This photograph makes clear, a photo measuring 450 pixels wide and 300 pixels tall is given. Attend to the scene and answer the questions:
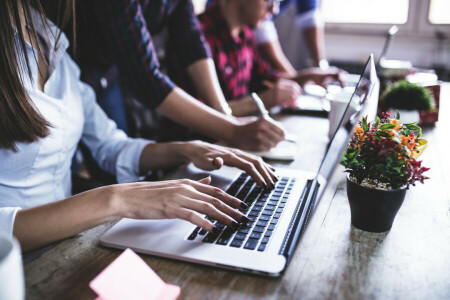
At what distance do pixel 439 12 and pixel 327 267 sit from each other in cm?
292

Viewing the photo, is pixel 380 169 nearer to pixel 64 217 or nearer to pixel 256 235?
pixel 256 235

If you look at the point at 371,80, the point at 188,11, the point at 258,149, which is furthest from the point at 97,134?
the point at 371,80

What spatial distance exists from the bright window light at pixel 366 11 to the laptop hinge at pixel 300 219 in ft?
8.59

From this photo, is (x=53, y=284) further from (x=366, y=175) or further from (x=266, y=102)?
(x=266, y=102)

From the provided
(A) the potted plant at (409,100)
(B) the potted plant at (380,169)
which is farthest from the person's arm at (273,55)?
(B) the potted plant at (380,169)

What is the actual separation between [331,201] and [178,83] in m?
1.09

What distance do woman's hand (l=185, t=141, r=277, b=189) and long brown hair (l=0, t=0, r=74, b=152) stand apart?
0.35m

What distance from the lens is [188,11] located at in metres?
1.50

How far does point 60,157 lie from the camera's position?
1.02 meters

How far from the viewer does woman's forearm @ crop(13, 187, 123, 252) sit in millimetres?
678

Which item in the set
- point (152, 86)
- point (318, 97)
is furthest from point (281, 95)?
point (152, 86)

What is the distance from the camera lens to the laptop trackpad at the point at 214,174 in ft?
3.14

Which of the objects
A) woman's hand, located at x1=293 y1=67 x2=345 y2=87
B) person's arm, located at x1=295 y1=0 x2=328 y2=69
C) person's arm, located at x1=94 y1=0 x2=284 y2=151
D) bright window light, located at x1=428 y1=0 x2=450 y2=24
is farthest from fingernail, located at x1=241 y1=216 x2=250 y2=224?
bright window light, located at x1=428 y1=0 x2=450 y2=24

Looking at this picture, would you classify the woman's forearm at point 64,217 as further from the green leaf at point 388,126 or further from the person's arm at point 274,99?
the person's arm at point 274,99
